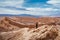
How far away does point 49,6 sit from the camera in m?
5.00

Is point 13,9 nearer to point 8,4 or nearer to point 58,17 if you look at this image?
point 8,4

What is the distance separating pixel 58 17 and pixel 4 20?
1.56 meters

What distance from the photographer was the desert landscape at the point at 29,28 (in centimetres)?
410

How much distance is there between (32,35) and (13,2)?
136cm

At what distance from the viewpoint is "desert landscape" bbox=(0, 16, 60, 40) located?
4.10 meters

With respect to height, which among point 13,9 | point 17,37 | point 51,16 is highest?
point 13,9

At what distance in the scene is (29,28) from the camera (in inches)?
185


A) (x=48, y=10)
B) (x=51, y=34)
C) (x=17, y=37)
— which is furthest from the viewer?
(x=48, y=10)

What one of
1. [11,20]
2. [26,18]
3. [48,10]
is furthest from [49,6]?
[11,20]

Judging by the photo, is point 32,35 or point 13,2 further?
point 13,2

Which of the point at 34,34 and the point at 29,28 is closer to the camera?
the point at 34,34

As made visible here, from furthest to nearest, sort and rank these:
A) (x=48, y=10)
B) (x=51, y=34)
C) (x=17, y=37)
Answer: (x=48, y=10) → (x=17, y=37) → (x=51, y=34)

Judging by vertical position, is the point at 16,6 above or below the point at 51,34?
above

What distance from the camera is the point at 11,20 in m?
5.01
